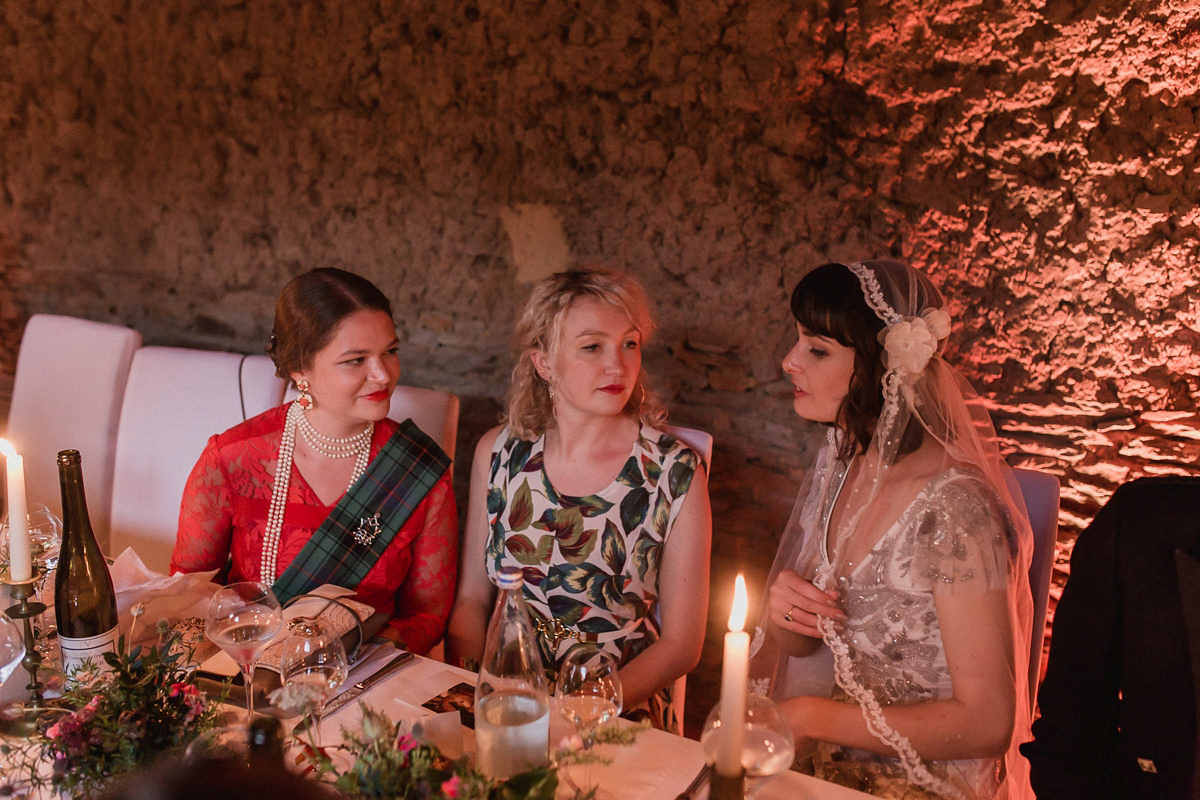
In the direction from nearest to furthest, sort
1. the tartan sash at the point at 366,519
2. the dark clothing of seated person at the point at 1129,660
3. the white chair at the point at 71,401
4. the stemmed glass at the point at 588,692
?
the stemmed glass at the point at 588,692 < the dark clothing of seated person at the point at 1129,660 < the tartan sash at the point at 366,519 < the white chair at the point at 71,401

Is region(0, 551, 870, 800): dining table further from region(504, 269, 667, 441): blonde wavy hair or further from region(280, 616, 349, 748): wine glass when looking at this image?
Result: region(504, 269, 667, 441): blonde wavy hair

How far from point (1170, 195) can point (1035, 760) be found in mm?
1391

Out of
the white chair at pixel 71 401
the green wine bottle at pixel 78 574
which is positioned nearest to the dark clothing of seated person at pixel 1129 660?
the green wine bottle at pixel 78 574

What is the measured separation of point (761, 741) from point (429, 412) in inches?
58.9

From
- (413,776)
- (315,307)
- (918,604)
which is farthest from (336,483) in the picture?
(918,604)

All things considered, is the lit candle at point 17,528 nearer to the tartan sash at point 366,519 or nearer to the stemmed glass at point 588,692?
the tartan sash at point 366,519

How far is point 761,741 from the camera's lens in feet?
3.10

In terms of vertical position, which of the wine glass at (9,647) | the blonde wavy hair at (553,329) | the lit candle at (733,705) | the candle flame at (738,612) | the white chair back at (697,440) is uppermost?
the blonde wavy hair at (553,329)

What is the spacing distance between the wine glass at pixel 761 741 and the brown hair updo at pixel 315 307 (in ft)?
4.38

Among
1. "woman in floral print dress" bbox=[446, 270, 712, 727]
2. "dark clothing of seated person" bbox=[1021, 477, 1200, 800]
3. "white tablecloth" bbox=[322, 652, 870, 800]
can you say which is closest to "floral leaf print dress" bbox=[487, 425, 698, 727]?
"woman in floral print dress" bbox=[446, 270, 712, 727]

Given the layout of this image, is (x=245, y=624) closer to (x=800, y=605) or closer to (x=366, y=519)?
(x=366, y=519)

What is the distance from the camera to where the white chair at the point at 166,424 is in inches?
97.7

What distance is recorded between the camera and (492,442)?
6.86ft

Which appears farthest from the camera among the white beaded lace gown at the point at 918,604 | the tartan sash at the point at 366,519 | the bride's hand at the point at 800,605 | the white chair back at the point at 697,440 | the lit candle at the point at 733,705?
the white chair back at the point at 697,440
